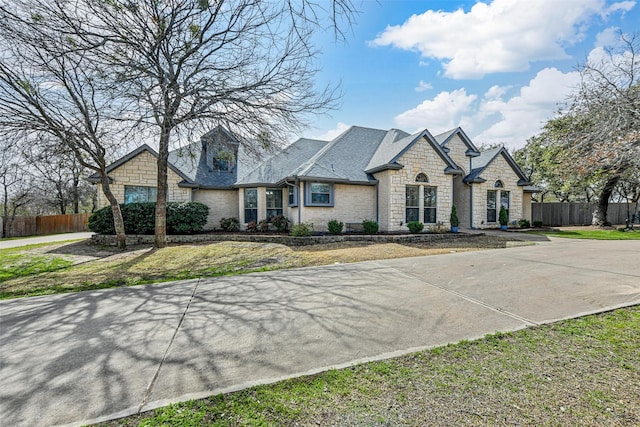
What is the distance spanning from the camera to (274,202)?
1575 centimetres

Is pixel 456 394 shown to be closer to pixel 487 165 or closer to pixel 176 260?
pixel 176 260

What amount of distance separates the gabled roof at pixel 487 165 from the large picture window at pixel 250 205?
13.4m

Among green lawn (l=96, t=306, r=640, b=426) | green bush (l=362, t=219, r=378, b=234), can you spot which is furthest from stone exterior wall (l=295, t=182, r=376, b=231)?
green lawn (l=96, t=306, r=640, b=426)

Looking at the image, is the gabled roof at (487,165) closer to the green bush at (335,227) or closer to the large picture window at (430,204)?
the large picture window at (430,204)

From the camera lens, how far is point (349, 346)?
3.37 meters

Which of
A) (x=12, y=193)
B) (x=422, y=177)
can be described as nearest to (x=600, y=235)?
(x=422, y=177)

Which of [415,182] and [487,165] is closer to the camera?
[415,182]

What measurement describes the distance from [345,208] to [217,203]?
7692mm

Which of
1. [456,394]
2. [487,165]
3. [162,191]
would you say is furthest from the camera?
[487,165]

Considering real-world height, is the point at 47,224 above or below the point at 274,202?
below

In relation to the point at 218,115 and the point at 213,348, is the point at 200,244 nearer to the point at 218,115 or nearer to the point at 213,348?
the point at 218,115

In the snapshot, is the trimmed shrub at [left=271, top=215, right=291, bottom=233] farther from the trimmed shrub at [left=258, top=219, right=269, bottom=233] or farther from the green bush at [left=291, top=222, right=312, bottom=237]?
the green bush at [left=291, top=222, right=312, bottom=237]

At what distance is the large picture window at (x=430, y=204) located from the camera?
15375 mm

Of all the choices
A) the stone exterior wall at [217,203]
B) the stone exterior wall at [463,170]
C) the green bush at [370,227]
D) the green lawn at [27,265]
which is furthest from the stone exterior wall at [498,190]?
the green lawn at [27,265]
